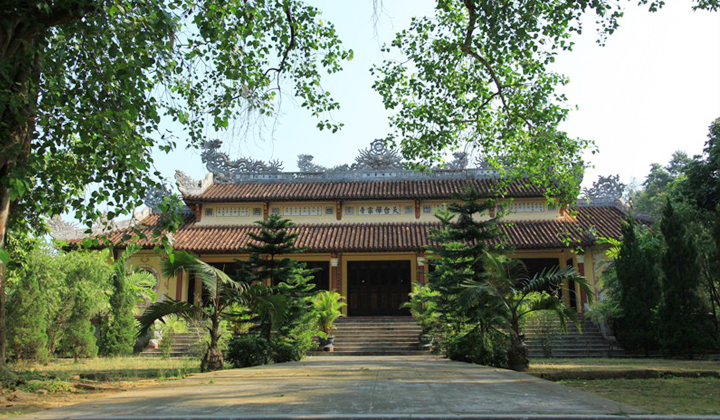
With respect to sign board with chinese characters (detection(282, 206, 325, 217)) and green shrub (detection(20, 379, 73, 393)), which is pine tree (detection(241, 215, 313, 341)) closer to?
green shrub (detection(20, 379, 73, 393))

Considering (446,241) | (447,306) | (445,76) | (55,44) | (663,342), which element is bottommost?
(663,342)

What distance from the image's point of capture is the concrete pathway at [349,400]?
154 inches

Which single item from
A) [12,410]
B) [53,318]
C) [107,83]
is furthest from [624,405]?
[53,318]

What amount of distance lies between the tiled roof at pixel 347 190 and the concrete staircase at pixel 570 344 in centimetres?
682

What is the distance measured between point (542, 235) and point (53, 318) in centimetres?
1586

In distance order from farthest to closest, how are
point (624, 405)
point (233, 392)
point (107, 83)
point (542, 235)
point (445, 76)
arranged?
1. point (542, 235)
2. point (445, 76)
3. point (107, 83)
4. point (233, 392)
5. point (624, 405)

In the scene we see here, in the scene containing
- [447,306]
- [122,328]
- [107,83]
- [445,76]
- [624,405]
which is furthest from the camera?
[122,328]

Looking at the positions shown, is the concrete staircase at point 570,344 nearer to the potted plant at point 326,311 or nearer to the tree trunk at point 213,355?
the potted plant at point 326,311

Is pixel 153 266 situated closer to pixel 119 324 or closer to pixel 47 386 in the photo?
pixel 119 324

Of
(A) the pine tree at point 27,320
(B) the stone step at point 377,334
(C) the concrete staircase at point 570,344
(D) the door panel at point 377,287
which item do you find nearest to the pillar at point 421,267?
(D) the door panel at point 377,287

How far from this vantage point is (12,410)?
180 inches

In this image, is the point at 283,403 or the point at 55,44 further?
the point at 55,44

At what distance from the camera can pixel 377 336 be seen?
1694 cm

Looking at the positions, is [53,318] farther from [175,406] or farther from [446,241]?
[175,406]
